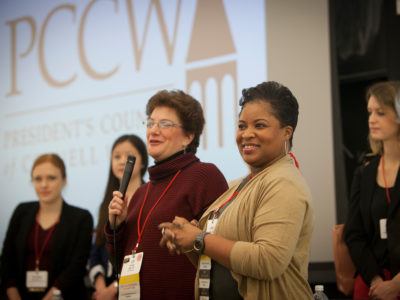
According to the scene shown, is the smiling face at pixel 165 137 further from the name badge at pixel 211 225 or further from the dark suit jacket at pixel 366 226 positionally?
the dark suit jacket at pixel 366 226

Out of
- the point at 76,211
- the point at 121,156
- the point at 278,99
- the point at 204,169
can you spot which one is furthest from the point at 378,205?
the point at 76,211

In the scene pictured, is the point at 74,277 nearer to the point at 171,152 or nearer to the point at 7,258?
the point at 7,258

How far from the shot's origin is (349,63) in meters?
4.36

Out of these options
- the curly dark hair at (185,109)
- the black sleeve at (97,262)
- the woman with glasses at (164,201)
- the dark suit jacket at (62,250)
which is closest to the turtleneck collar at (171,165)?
the woman with glasses at (164,201)

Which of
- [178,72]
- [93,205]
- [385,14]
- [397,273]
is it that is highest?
[385,14]

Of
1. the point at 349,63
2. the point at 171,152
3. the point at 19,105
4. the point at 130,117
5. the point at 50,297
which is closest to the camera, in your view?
the point at 171,152

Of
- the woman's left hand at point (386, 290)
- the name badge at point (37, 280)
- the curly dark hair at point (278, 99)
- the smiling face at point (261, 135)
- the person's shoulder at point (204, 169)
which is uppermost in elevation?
the curly dark hair at point (278, 99)

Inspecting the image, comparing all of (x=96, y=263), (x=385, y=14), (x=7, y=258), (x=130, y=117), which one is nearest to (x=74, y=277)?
(x=96, y=263)

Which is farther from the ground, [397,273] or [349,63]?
[349,63]

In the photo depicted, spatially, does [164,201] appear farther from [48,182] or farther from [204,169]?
[48,182]

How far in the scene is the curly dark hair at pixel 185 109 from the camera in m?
2.73

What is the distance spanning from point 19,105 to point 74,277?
2121 millimetres

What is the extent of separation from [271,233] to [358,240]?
1386 millimetres

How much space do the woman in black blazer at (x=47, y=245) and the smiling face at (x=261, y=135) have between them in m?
2.18
